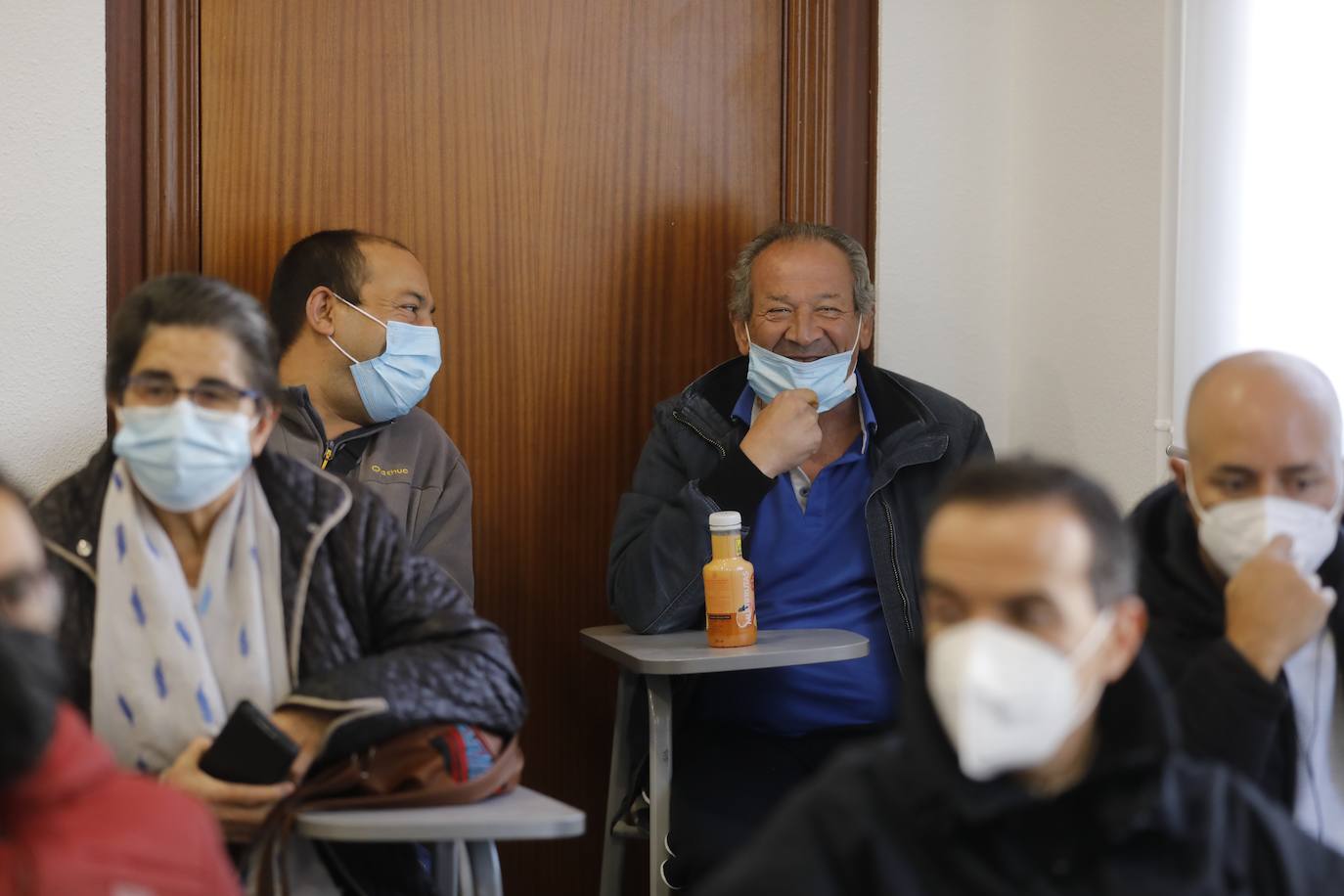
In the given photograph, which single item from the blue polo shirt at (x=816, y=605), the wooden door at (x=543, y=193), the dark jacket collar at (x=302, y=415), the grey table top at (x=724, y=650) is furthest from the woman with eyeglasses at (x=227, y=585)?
the wooden door at (x=543, y=193)

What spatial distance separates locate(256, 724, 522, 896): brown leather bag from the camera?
190 centimetres

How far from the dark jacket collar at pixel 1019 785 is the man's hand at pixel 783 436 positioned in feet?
5.12

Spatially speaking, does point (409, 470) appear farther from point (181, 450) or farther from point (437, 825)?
point (437, 825)

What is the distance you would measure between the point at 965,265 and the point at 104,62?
6.98 ft

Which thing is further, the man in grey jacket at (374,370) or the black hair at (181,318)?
the man in grey jacket at (374,370)

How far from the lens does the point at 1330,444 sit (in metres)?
2.03

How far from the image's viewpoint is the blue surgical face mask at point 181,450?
2.08 meters

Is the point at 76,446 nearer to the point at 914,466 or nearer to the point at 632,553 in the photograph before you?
the point at 632,553

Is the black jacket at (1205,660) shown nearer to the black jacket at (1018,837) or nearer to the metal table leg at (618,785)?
the black jacket at (1018,837)

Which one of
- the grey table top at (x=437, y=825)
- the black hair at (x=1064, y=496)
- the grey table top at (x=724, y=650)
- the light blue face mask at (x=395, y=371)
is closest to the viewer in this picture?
the black hair at (x=1064, y=496)

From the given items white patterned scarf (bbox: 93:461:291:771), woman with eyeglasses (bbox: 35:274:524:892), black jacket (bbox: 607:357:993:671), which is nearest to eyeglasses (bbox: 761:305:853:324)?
black jacket (bbox: 607:357:993:671)

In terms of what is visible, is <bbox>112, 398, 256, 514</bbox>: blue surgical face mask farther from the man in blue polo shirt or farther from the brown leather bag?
the man in blue polo shirt

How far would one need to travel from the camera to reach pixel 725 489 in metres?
3.01

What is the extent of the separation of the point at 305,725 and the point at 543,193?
177 centimetres
